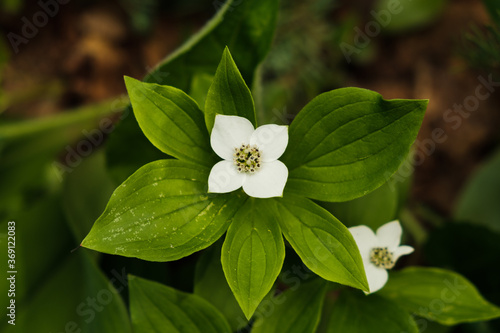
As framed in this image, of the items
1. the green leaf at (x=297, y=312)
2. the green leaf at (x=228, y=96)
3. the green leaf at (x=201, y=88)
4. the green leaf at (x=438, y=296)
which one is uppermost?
the green leaf at (x=201, y=88)

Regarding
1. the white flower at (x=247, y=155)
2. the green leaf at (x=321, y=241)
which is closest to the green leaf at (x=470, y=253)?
the green leaf at (x=321, y=241)

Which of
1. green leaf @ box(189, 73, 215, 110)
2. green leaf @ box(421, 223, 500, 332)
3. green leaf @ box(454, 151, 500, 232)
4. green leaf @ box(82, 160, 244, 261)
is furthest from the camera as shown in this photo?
green leaf @ box(454, 151, 500, 232)

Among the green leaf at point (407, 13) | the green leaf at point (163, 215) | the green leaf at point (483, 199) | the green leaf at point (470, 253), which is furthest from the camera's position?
the green leaf at point (407, 13)

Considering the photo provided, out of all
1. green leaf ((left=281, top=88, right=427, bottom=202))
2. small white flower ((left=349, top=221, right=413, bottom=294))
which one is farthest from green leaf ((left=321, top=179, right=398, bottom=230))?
green leaf ((left=281, top=88, right=427, bottom=202))

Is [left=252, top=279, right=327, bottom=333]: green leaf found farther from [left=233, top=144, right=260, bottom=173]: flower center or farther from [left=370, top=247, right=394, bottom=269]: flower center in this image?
[left=233, top=144, right=260, bottom=173]: flower center

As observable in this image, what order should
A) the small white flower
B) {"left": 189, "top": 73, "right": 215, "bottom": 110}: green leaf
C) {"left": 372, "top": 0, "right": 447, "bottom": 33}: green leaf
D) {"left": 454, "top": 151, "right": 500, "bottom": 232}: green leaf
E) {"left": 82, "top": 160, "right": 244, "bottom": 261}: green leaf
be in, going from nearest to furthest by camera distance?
{"left": 82, "top": 160, "right": 244, "bottom": 261}: green leaf
the small white flower
{"left": 189, "top": 73, "right": 215, "bottom": 110}: green leaf
{"left": 454, "top": 151, "right": 500, "bottom": 232}: green leaf
{"left": 372, "top": 0, "right": 447, "bottom": 33}: green leaf

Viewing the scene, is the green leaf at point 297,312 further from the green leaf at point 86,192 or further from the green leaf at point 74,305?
the green leaf at point 86,192

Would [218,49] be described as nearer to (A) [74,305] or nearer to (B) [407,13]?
(A) [74,305]

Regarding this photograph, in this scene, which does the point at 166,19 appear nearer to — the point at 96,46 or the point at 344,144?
the point at 96,46
